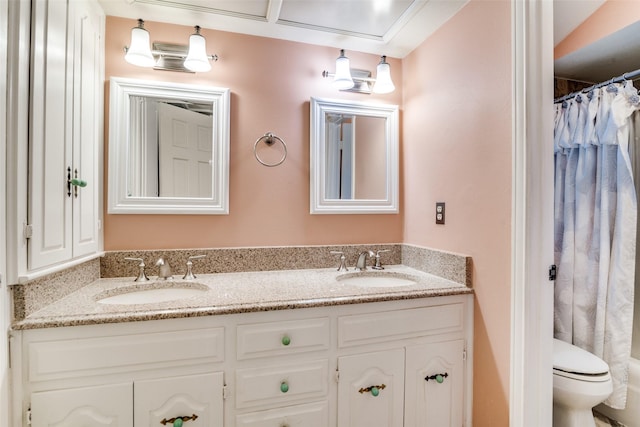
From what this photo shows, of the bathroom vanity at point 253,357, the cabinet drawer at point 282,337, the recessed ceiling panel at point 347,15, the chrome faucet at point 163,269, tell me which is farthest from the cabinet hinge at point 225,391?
the recessed ceiling panel at point 347,15

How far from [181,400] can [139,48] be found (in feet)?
5.20

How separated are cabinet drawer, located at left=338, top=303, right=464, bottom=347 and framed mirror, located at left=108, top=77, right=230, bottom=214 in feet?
2.97

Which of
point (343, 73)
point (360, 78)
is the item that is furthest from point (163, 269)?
point (360, 78)

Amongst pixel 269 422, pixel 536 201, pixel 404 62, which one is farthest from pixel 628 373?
pixel 404 62

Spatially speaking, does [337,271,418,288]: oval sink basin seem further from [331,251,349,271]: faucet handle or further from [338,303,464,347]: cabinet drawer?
[338,303,464,347]: cabinet drawer

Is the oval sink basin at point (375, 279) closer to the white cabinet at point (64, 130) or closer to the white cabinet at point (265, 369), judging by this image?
the white cabinet at point (265, 369)

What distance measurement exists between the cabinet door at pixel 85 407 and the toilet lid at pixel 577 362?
1802mm

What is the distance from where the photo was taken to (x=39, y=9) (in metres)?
1.03

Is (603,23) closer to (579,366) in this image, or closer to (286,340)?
(579,366)

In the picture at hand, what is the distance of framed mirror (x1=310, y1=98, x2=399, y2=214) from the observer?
1818mm

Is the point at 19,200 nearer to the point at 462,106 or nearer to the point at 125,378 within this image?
the point at 125,378

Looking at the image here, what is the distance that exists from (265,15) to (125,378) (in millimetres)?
1716

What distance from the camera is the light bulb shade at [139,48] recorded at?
1.50m

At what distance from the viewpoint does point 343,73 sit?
1.77 m
